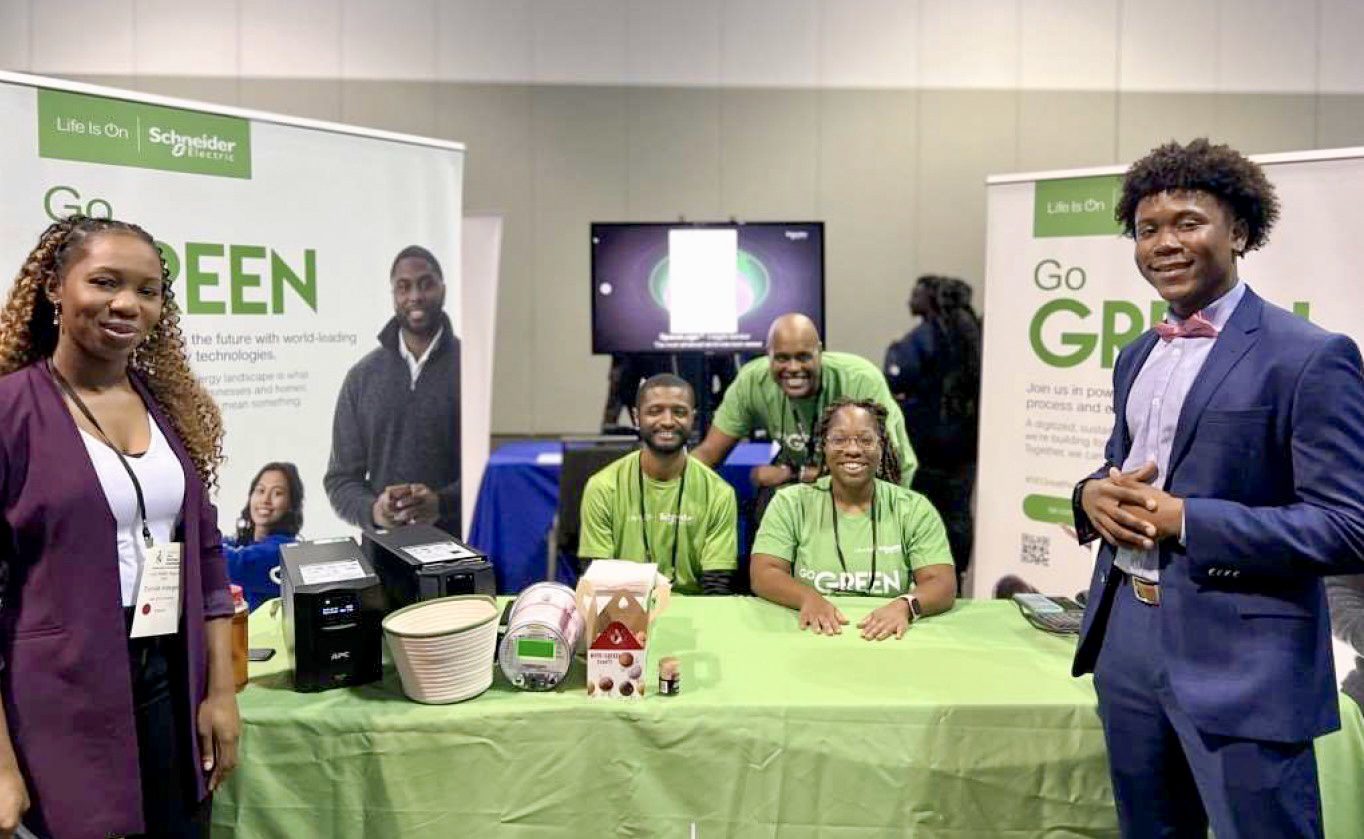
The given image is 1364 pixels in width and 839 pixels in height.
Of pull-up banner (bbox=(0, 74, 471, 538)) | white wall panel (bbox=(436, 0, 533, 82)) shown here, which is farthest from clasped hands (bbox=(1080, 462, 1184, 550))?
white wall panel (bbox=(436, 0, 533, 82))

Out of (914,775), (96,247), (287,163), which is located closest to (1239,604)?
(914,775)

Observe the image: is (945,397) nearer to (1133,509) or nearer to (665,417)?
(665,417)

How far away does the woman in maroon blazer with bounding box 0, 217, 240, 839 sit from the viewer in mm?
1225

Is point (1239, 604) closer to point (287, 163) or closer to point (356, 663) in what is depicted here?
point (356, 663)

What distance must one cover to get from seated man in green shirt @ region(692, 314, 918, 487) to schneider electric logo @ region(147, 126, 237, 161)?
176 cm

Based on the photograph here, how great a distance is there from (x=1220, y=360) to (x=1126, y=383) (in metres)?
0.20

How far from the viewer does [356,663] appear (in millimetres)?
1770

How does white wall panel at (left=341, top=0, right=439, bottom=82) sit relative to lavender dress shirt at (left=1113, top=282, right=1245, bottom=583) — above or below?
above

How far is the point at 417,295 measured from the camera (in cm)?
308

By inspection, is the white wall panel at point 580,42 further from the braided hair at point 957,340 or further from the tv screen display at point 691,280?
the braided hair at point 957,340

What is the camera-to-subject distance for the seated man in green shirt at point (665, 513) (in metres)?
2.58

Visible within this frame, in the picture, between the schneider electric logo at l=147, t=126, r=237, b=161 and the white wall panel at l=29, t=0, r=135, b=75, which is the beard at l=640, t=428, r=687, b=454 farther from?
the white wall panel at l=29, t=0, r=135, b=75

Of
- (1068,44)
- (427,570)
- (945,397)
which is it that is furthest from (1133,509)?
(1068,44)

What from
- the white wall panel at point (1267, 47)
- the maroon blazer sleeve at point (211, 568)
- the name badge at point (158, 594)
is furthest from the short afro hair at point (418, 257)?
the white wall panel at point (1267, 47)
